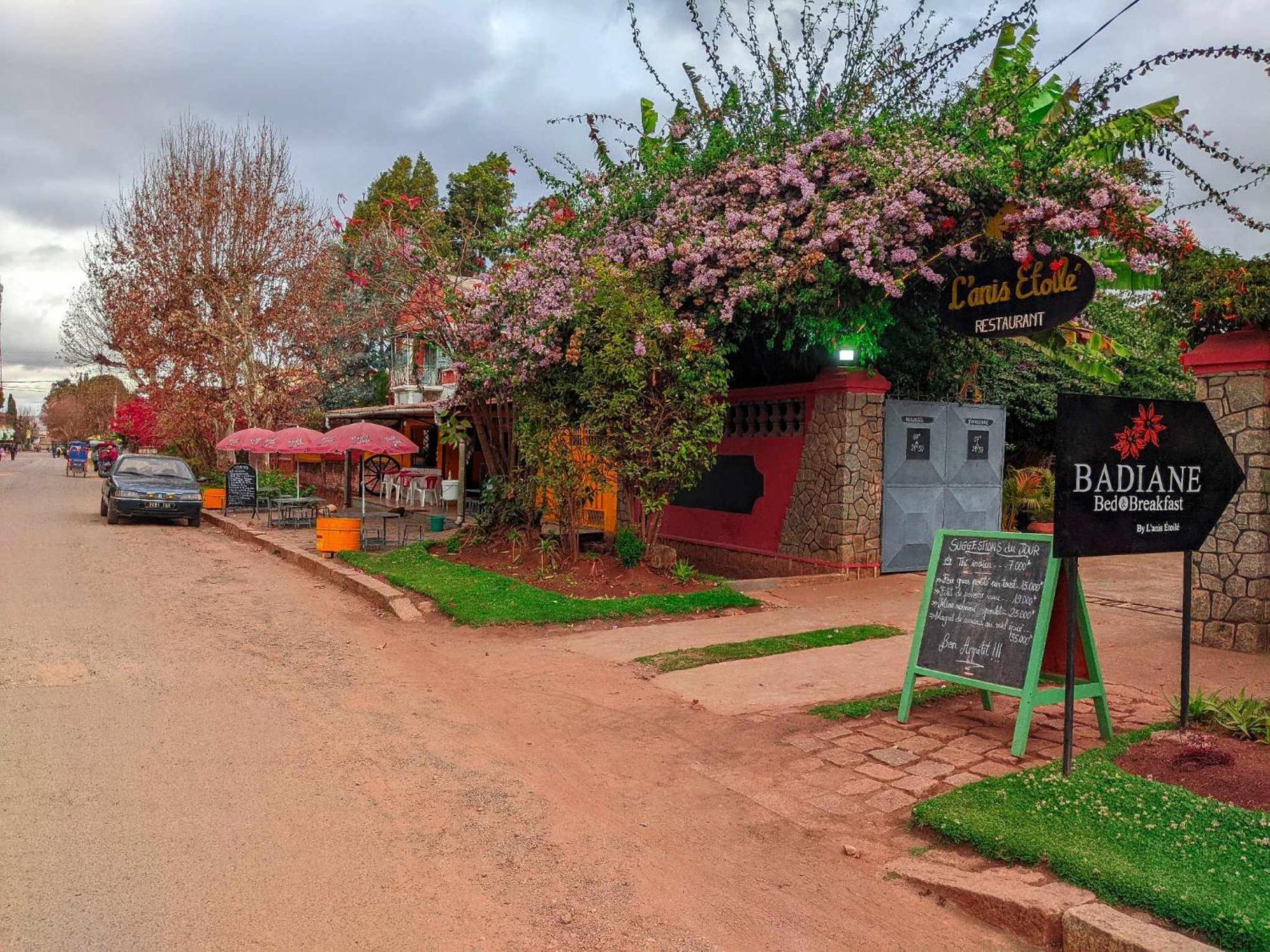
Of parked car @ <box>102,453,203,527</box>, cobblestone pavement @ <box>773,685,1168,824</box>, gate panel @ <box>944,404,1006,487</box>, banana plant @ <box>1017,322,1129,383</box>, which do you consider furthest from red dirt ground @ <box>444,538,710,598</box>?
parked car @ <box>102,453,203,527</box>

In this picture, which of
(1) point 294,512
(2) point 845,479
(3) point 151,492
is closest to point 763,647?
(2) point 845,479

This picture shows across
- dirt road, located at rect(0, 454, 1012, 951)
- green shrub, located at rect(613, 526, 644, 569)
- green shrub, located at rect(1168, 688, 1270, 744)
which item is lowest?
dirt road, located at rect(0, 454, 1012, 951)

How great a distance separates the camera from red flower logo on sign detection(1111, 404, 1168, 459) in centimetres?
A: 518

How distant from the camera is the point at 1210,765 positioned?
5172 millimetres

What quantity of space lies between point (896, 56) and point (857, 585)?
6.61 meters

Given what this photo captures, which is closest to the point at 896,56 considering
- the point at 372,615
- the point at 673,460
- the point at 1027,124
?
the point at 1027,124

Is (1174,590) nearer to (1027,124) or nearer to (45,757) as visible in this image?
(1027,124)

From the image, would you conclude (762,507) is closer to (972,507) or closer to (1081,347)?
(972,507)

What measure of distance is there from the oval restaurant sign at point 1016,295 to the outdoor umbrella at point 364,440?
10449 mm

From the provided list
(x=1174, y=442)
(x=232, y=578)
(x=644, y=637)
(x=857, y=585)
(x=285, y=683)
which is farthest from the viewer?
(x=232, y=578)

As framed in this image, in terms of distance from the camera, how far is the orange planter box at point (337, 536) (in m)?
14.9

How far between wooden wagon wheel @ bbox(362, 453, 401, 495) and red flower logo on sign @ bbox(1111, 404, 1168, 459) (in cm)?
2440

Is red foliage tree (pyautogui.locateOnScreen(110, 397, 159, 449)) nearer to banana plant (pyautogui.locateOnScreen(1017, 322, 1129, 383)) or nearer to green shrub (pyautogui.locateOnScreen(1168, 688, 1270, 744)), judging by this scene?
banana plant (pyautogui.locateOnScreen(1017, 322, 1129, 383))

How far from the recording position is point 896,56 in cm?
1163
